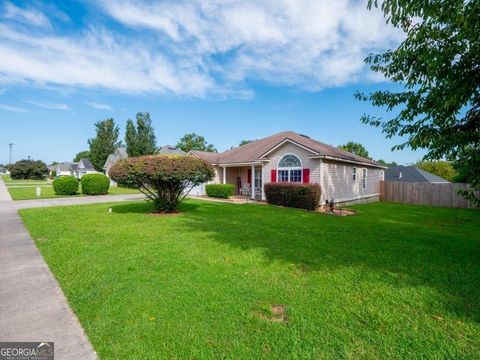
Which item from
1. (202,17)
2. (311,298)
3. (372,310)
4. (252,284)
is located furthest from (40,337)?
(202,17)

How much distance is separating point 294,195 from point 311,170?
6.73ft

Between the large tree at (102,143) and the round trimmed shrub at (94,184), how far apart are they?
78.9ft

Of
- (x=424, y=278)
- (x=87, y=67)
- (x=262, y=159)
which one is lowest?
(x=424, y=278)

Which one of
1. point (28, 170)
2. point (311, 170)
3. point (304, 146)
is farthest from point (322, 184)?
point (28, 170)

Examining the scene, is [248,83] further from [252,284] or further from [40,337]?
[40,337]

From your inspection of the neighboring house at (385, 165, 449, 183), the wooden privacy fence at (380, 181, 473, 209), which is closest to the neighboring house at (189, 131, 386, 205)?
the wooden privacy fence at (380, 181, 473, 209)

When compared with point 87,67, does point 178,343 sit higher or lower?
lower

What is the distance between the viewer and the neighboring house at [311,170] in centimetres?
1559

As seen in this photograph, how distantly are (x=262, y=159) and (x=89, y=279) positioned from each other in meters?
14.4

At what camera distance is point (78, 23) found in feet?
32.7

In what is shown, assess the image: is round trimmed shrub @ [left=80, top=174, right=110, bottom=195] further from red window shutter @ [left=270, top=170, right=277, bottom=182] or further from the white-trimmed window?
the white-trimmed window

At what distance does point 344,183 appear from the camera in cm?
1742

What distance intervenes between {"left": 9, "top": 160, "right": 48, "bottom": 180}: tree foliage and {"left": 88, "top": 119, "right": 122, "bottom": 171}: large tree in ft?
97.2

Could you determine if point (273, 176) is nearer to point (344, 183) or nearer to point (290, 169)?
point (290, 169)
